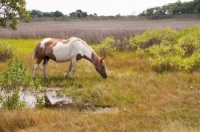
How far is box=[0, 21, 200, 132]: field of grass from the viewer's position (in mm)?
6629

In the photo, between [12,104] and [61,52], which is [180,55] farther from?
[12,104]

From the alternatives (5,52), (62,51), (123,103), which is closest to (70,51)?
(62,51)

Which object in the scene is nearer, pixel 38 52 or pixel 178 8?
pixel 38 52

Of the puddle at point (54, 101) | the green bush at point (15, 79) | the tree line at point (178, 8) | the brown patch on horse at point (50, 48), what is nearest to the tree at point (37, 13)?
the tree line at point (178, 8)

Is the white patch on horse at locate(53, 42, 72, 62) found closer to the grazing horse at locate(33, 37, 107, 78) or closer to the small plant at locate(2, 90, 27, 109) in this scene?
the grazing horse at locate(33, 37, 107, 78)

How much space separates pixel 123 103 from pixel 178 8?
60933 millimetres

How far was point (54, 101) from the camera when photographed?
375 inches

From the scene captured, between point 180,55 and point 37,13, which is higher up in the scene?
point 37,13

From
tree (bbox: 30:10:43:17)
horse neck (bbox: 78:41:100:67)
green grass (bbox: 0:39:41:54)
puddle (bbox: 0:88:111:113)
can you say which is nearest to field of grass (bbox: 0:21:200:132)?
puddle (bbox: 0:88:111:113)

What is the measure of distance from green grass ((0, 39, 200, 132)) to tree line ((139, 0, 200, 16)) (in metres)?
50.6

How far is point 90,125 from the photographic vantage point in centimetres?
666

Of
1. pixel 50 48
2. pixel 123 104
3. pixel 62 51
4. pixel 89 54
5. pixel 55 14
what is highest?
pixel 50 48

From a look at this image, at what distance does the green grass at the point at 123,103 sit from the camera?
6.64 metres

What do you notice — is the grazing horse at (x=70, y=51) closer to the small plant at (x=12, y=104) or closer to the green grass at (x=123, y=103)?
the green grass at (x=123, y=103)
